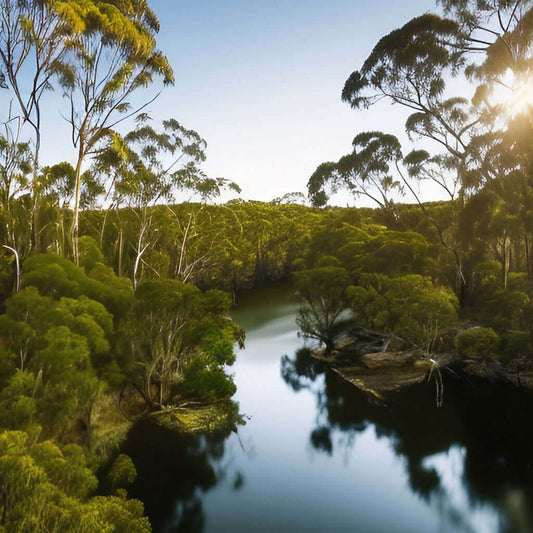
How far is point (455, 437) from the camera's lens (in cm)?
1594

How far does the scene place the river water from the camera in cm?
1176

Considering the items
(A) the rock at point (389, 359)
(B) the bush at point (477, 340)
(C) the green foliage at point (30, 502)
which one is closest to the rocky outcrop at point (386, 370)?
(A) the rock at point (389, 359)

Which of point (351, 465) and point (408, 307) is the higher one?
point (408, 307)

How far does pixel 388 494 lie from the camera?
13039mm

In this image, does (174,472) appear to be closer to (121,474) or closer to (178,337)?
(121,474)

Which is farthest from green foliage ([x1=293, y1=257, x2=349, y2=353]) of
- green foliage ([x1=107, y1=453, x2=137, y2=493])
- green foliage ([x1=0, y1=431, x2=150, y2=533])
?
green foliage ([x1=0, y1=431, x2=150, y2=533])

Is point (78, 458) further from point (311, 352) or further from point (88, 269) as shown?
point (311, 352)

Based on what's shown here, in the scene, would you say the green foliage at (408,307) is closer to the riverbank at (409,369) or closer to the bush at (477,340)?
the bush at (477,340)

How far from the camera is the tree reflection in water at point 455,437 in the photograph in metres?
12.3

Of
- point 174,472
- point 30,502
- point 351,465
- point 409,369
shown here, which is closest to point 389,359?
point 409,369

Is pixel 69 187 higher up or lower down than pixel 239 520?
higher up

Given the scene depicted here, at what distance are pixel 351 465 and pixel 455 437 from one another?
4.63 m

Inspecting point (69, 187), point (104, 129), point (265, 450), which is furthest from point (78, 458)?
point (69, 187)

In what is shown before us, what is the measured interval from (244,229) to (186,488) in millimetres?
36598
